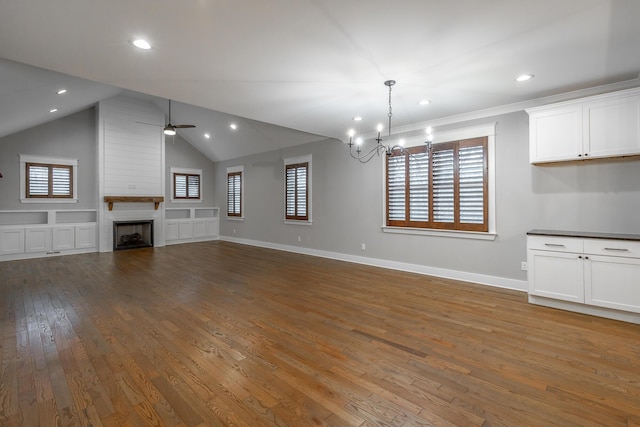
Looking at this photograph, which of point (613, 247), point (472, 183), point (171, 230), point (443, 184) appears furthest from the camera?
point (171, 230)

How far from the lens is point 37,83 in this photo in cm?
409

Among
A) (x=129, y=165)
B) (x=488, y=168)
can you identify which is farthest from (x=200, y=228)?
(x=488, y=168)

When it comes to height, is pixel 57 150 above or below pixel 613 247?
above

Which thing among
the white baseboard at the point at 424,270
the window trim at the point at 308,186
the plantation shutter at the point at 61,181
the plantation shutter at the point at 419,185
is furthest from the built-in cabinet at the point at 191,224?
the plantation shutter at the point at 419,185

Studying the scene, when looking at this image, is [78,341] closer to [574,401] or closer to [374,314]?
[374,314]

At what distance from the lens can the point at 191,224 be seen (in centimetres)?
980

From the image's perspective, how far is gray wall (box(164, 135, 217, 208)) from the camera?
9.70 m

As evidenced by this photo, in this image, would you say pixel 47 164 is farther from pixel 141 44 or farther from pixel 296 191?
pixel 141 44

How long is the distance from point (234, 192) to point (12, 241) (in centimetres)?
534

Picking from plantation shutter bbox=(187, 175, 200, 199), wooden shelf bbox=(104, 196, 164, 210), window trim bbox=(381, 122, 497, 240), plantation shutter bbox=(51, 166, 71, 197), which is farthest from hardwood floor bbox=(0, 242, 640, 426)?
plantation shutter bbox=(187, 175, 200, 199)

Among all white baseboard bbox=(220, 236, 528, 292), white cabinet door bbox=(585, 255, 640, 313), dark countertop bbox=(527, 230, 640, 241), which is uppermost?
dark countertop bbox=(527, 230, 640, 241)

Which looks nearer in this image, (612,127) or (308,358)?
(308,358)

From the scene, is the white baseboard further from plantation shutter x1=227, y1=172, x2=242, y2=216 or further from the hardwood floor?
plantation shutter x1=227, y1=172, x2=242, y2=216

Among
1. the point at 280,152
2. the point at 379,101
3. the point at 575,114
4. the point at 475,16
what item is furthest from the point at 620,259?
the point at 280,152
